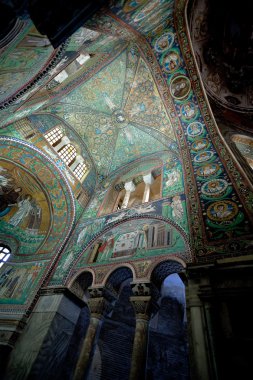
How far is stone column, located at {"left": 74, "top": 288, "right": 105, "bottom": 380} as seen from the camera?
4.78 meters

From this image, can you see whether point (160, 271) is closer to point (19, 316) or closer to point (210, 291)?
point (210, 291)

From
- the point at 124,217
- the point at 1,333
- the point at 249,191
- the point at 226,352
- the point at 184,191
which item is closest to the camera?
the point at 226,352

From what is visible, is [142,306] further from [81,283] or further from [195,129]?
[195,129]

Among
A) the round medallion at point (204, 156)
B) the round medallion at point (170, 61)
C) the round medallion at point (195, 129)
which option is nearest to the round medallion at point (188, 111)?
the round medallion at point (195, 129)

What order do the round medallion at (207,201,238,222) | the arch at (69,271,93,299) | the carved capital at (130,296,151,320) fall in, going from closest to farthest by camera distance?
the carved capital at (130,296,151,320) < the round medallion at (207,201,238,222) < the arch at (69,271,93,299)

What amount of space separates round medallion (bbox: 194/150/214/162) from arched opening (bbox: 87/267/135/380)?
14.2 feet

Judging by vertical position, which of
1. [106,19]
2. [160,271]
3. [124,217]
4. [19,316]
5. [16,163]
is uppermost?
[106,19]

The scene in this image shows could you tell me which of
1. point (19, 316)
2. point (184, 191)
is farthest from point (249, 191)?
point (19, 316)

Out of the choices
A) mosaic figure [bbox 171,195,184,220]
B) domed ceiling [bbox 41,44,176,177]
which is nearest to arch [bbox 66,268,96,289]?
mosaic figure [bbox 171,195,184,220]

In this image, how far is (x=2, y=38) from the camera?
145 inches

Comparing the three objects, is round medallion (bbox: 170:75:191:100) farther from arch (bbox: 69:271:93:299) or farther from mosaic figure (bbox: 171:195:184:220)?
arch (bbox: 69:271:93:299)

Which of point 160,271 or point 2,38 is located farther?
point 160,271

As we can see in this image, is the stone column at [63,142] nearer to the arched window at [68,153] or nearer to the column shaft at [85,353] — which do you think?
the arched window at [68,153]

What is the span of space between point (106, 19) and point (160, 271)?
25.7ft
